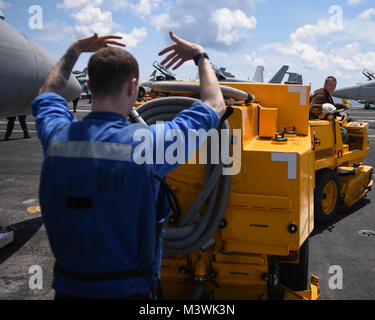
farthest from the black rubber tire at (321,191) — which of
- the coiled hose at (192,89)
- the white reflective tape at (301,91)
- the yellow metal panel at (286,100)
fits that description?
the coiled hose at (192,89)

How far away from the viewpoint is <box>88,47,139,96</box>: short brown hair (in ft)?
5.18

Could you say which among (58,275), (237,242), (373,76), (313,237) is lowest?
(313,237)

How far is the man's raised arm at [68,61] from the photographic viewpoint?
76.8 inches

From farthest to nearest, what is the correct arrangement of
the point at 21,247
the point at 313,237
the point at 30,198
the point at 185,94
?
the point at 30,198, the point at 313,237, the point at 21,247, the point at 185,94

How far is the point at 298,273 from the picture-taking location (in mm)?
3734

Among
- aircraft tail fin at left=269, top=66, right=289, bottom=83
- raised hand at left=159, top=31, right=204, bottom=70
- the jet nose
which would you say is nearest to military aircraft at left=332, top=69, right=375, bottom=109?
aircraft tail fin at left=269, top=66, right=289, bottom=83

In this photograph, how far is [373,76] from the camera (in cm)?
4353

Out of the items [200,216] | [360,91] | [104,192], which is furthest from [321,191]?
[360,91]

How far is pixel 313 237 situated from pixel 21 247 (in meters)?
4.17

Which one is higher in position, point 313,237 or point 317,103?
point 317,103

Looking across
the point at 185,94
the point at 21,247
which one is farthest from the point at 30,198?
the point at 185,94

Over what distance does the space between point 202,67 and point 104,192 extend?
0.82 metres

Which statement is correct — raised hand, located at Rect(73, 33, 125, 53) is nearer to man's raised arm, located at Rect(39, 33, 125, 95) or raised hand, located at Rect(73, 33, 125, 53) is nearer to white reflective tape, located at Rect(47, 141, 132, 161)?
man's raised arm, located at Rect(39, 33, 125, 95)
